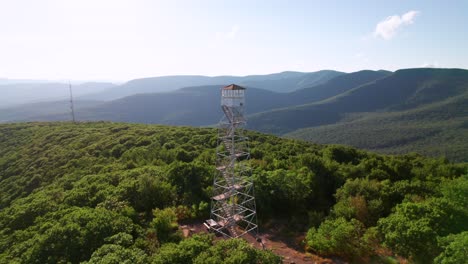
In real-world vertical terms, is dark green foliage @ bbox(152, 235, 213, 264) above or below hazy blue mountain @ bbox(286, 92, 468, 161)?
above

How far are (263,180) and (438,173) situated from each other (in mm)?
21733

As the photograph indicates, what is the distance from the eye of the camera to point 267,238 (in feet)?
74.6

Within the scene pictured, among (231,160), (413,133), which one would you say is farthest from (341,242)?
(413,133)

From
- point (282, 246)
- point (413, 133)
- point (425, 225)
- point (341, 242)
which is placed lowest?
point (413, 133)

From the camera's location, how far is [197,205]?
2616 cm

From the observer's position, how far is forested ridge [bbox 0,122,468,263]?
16.1 metres

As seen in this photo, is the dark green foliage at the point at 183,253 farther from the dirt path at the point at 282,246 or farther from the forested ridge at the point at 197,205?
the dirt path at the point at 282,246

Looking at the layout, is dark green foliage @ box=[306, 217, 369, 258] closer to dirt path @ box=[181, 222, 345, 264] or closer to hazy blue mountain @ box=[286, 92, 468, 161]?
dirt path @ box=[181, 222, 345, 264]

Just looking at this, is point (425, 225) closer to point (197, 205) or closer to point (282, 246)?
point (282, 246)

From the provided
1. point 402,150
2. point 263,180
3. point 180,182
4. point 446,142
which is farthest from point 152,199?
point 446,142

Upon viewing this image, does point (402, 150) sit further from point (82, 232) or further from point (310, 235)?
point (82, 232)

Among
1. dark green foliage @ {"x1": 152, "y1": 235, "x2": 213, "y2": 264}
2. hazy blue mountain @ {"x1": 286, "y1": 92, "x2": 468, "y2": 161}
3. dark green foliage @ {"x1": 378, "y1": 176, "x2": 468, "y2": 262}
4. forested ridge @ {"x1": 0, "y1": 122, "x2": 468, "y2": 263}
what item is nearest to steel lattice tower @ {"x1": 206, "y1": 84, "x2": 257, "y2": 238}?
forested ridge @ {"x1": 0, "y1": 122, "x2": 468, "y2": 263}

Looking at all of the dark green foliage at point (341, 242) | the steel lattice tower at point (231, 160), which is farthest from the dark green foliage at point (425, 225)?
the steel lattice tower at point (231, 160)

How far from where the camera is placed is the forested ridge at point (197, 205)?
16.1m
